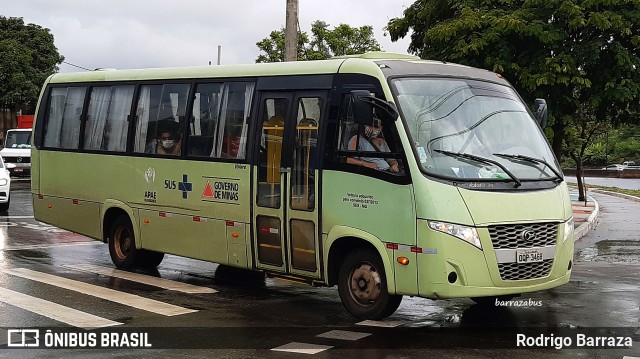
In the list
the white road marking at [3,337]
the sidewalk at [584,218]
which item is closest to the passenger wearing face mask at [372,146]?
the white road marking at [3,337]

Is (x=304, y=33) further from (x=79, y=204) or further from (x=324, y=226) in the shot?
(x=324, y=226)

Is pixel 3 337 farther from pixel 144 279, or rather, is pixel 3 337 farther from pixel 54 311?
pixel 144 279

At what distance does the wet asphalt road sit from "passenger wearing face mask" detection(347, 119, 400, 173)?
1647 mm

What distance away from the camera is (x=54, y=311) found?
950 centimetres

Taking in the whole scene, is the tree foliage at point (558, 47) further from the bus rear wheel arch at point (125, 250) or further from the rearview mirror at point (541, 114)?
the bus rear wheel arch at point (125, 250)

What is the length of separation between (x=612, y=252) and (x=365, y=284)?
869cm

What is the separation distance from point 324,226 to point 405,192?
1236mm

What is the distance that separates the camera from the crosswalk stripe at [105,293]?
9.77 meters

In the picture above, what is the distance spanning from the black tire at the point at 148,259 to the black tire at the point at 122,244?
109mm

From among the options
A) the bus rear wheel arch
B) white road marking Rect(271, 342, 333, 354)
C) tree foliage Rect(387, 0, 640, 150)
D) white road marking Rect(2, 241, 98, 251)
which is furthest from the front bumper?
white road marking Rect(2, 241, 98, 251)

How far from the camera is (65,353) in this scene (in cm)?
771

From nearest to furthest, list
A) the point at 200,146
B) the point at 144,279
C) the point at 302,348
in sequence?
the point at 302,348 → the point at 200,146 → the point at 144,279

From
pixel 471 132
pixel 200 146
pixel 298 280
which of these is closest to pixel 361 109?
pixel 471 132

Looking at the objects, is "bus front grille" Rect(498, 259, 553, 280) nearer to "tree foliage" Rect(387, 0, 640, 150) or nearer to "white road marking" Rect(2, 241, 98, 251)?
"tree foliage" Rect(387, 0, 640, 150)
